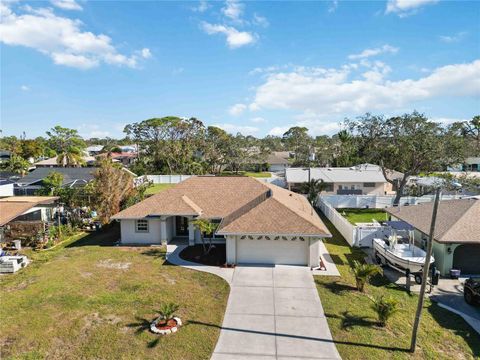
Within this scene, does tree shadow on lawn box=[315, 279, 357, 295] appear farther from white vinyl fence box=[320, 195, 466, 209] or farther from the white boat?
white vinyl fence box=[320, 195, 466, 209]

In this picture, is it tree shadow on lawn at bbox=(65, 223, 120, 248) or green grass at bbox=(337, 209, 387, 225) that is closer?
tree shadow on lawn at bbox=(65, 223, 120, 248)

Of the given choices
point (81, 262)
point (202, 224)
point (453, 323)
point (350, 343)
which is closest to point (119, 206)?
point (81, 262)

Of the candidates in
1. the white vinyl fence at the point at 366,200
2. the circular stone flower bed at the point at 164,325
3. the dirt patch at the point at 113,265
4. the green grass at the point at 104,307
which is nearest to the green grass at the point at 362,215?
the white vinyl fence at the point at 366,200

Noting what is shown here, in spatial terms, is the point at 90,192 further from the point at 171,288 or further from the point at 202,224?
the point at 171,288

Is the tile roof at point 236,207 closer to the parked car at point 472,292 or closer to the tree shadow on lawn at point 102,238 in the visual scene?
the tree shadow on lawn at point 102,238

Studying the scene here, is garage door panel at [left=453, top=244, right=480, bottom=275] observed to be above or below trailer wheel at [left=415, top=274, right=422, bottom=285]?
above

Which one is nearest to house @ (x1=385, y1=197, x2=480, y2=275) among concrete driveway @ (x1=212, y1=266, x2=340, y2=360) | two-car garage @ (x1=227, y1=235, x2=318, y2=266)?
two-car garage @ (x1=227, y1=235, x2=318, y2=266)
